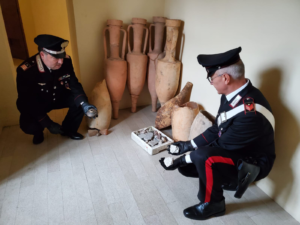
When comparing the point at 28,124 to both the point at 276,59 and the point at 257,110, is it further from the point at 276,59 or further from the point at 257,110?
the point at 276,59

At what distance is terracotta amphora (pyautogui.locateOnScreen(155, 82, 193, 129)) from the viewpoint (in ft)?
8.07

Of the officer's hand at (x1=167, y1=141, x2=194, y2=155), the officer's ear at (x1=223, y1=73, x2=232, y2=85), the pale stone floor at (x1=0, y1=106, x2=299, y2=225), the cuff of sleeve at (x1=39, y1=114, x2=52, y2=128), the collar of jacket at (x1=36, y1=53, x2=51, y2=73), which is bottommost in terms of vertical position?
the pale stone floor at (x1=0, y1=106, x2=299, y2=225)

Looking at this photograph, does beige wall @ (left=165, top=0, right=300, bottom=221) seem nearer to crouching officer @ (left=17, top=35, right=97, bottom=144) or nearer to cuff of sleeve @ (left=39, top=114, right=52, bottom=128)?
crouching officer @ (left=17, top=35, right=97, bottom=144)

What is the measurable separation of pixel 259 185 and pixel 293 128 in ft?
2.03

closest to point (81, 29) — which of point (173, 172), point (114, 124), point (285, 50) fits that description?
point (114, 124)

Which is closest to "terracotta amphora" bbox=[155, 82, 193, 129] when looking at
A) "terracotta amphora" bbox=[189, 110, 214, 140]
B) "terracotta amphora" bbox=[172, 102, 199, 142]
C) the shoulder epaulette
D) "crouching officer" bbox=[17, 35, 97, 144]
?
"terracotta amphora" bbox=[172, 102, 199, 142]

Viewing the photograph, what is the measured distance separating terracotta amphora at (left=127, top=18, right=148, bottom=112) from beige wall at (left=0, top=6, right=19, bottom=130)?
4.27 ft

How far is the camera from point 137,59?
2.62 m

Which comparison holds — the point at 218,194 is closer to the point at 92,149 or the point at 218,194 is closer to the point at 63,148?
the point at 92,149

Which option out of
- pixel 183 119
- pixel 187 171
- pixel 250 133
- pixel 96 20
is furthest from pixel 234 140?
pixel 96 20

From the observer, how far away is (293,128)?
1.44 m

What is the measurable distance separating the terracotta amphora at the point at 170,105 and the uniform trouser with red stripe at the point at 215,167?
3.58 feet

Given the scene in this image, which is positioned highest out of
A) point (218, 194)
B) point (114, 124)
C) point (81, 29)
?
point (81, 29)

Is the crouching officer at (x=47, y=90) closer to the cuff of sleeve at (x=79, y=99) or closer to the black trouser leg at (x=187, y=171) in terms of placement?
the cuff of sleeve at (x=79, y=99)
